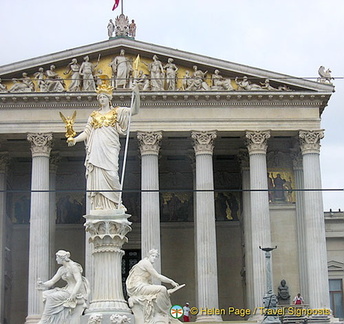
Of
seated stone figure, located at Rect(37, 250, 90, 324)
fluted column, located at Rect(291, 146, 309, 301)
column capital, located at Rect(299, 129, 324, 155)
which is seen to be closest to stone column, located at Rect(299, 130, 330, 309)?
column capital, located at Rect(299, 129, 324, 155)


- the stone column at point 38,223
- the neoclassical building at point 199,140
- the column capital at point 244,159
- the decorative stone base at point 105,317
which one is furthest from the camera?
the column capital at point 244,159

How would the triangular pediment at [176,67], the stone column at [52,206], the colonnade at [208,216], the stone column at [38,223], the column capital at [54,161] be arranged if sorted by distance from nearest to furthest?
the stone column at [38,223], the colonnade at [208,216], the triangular pediment at [176,67], the stone column at [52,206], the column capital at [54,161]

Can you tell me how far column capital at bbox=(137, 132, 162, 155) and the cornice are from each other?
1726mm

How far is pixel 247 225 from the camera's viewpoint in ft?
169

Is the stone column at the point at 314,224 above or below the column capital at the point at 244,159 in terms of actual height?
below

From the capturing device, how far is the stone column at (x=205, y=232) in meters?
46.0

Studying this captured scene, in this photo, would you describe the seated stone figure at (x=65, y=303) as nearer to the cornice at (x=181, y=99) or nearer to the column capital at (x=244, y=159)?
the cornice at (x=181, y=99)

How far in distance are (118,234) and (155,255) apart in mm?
1168

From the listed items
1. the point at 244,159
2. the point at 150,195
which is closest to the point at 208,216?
the point at 150,195

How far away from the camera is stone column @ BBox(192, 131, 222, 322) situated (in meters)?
46.0

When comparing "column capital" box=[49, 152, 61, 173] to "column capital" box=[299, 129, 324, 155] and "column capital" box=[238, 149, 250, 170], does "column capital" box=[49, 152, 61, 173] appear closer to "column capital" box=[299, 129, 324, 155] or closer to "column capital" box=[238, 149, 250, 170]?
"column capital" box=[238, 149, 250, 170]

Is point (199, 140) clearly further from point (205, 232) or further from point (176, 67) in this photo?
point (205, 232)

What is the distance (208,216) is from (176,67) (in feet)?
29.6

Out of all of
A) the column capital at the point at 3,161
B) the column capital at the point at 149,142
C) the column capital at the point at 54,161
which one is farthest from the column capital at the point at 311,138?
the column capital at the point at 3,161
